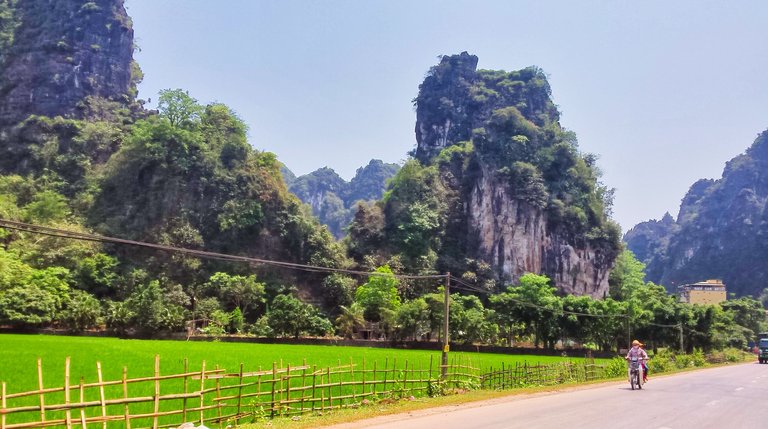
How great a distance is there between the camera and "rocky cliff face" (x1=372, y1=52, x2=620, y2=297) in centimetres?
7250

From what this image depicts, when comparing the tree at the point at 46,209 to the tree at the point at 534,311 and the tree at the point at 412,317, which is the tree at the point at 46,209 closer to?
the tree at the point at 412,317

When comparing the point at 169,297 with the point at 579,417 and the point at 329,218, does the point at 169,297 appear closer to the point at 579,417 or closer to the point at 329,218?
the point at 579,417

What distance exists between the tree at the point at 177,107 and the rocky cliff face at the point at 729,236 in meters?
102

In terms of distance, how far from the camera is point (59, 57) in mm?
73250

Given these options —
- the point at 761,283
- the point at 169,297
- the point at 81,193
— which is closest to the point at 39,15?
the point at 81,193

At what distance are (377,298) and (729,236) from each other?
9564 cm

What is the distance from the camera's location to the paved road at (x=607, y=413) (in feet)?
37.0

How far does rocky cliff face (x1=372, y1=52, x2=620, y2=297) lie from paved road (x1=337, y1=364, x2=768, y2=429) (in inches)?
1986

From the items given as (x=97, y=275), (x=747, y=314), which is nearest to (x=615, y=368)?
(x=97, y=275)

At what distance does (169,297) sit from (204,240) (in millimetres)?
10771

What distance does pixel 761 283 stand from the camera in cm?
10731

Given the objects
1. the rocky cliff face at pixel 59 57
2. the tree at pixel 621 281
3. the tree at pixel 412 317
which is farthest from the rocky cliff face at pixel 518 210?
the rocky cliff face at pixel 59 57

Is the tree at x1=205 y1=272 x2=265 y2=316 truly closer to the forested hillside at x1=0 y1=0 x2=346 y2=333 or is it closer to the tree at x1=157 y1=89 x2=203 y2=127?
the forested hillside at x1=0 y1=0 x2=346 y2=333

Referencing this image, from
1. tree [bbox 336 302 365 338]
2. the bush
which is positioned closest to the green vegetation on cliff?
tree [bbox 336 302 365 338]
